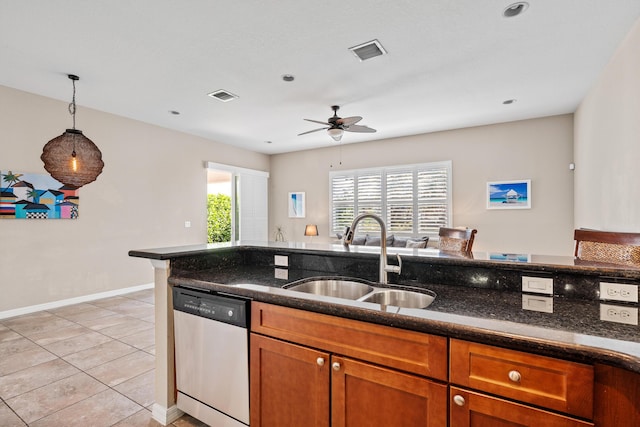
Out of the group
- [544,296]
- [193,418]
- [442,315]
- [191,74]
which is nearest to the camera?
[442,315]

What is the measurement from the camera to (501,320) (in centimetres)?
105

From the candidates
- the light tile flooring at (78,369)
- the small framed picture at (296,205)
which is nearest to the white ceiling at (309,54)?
the light tile flooring at (78,369)

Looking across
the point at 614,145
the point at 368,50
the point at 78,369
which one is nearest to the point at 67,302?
the point at 78,369

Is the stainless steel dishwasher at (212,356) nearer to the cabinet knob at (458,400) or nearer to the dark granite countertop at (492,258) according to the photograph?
the dark granite countertop at (492,258)

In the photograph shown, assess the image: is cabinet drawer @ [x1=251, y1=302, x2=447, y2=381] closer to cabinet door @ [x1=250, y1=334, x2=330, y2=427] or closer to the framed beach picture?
cabinet door @ [x1=250, y1=334, x2=330, y2=427]

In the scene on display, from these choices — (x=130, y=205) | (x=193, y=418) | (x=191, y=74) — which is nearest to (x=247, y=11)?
(x=191, y=74)

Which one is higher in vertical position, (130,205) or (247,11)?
(247,11)

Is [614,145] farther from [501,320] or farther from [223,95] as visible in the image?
[223,95]

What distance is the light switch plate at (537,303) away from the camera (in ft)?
3.93

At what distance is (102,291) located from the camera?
4719 millimetres

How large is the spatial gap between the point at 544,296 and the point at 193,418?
2043 millimetres

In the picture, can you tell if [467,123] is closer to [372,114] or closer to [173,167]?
[372,114]

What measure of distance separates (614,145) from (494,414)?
3507mm

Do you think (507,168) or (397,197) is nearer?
(507,168)
